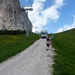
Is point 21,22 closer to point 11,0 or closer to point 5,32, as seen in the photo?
point 11,0

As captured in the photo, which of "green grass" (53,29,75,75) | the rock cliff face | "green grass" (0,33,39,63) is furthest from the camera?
the rock cliff face

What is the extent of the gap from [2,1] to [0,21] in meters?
20.2

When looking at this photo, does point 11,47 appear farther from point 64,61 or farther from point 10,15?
point 10,15

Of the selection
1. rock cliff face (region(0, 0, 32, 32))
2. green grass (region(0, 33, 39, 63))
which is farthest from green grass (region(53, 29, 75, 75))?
rock cliff face (region(0, 0, 32, 32))

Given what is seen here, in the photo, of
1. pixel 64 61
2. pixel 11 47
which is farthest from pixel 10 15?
pixel 64 61

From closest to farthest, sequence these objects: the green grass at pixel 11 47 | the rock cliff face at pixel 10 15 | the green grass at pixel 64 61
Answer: the green grass at pixel 64 61, the green grass at pixel 11 47, the rock cliff face at pixel 10 15

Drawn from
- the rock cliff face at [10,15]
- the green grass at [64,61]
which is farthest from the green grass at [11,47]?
the rock cliff face at [10,15]

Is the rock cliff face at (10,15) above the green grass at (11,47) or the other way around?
above

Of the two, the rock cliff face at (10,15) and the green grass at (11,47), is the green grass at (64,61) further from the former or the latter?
the rock cliff face at (10,15)

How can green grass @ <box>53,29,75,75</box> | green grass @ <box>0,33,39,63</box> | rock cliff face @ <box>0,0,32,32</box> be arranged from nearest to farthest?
green grass @ <box>53,29,75,75</box> < green grass @ <box>0,33,39,63</box> < rock cliff face @ <box>0,0,32,32</box>

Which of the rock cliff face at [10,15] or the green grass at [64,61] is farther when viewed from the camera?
the rock cliff face at [10,15]

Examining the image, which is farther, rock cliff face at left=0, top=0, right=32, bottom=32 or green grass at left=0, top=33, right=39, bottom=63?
rock cliff face at left=0, top=0, right=32, bottom=32

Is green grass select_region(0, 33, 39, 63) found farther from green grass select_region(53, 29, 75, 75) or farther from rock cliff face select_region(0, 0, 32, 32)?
rock cliff face select_region(0, 0, 32, 32)

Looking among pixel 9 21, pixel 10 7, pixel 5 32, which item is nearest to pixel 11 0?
pixel 10 7
